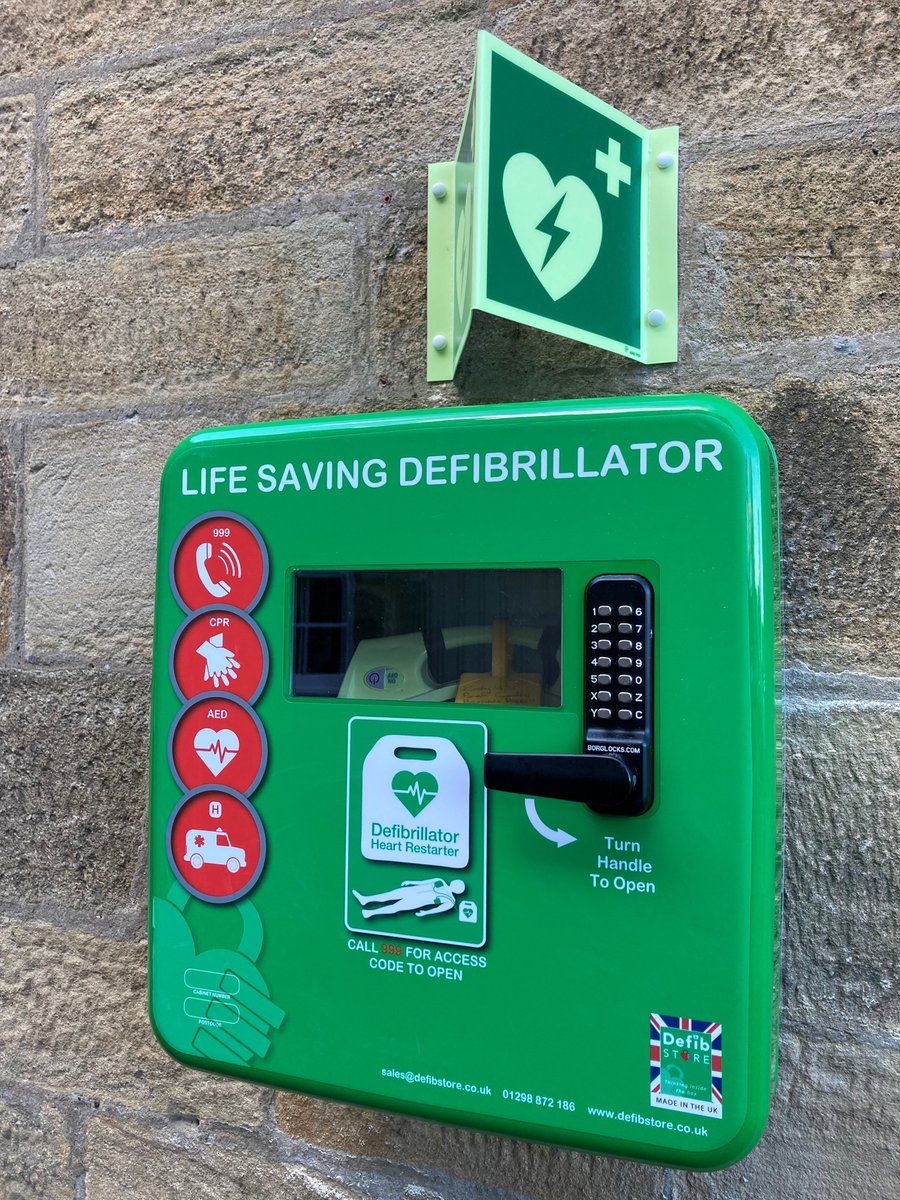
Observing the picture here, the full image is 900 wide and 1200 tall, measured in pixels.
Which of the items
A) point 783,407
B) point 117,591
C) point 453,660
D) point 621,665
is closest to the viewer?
point 621,665

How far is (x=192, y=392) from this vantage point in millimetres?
1408

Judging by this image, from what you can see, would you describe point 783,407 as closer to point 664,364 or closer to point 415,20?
point 664,364

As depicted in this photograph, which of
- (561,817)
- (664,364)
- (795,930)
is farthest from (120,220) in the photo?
(795,930)

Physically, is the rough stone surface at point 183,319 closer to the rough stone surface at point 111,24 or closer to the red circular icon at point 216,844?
the rough stone surface at point 111,24

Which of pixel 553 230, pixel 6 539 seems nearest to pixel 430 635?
pixel 553 230

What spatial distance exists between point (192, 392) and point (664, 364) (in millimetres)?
619

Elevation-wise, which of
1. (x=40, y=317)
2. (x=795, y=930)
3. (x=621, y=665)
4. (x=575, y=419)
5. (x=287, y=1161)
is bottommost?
(x=287, y=1161)

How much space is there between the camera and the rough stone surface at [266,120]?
1313 millimetres

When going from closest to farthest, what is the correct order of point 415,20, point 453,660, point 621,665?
1. point 621,665
2. point 453,660
3. point 415,20

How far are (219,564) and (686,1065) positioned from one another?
2.11ft

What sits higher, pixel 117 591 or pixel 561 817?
pixel 117 591

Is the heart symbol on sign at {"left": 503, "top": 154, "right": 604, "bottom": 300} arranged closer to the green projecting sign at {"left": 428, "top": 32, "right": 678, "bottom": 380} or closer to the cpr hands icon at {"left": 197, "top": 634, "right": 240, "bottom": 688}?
the green projecting sign at {"left": 428, "top": 32, "right": 678, "bottom": 380}

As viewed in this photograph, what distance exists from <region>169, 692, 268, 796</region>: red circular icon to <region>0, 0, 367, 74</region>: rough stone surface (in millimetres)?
912

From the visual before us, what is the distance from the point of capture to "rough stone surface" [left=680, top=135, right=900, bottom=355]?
1116mm
